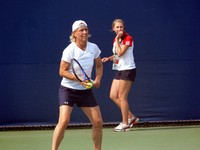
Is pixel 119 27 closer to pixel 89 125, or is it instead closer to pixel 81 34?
pixel 89 125

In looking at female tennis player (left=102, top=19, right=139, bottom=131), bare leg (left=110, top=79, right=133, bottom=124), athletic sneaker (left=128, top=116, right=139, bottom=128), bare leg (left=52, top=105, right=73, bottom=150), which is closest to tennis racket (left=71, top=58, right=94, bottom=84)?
bare leg (left=52, top=105, right=73, bottom=150)

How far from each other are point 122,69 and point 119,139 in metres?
1.01

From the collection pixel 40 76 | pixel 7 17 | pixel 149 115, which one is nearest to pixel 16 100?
pixel 40 76

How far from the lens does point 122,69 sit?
7.18 m

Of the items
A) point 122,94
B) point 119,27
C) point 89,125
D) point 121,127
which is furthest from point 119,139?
point 119,27

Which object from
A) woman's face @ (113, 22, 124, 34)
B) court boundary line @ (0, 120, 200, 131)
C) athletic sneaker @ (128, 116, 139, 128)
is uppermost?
woman's face @ (113, 22, 124, 34)

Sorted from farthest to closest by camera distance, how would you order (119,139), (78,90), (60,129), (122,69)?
(122,69)
(119,139)
(78,90)
(60,129)

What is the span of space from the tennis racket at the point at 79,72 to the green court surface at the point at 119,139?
1271mm

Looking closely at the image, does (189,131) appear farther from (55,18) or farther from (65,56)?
(65,56)

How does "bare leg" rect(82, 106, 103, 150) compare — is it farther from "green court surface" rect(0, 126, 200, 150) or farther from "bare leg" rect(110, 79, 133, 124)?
"bare leg" rect(110, 79, 133, 124)

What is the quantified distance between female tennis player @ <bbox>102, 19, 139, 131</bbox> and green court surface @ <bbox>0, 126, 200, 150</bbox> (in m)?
0.32

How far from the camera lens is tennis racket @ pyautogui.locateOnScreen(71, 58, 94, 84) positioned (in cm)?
494

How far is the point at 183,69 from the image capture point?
761 centimetres

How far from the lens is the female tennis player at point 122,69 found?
7.08 metres
